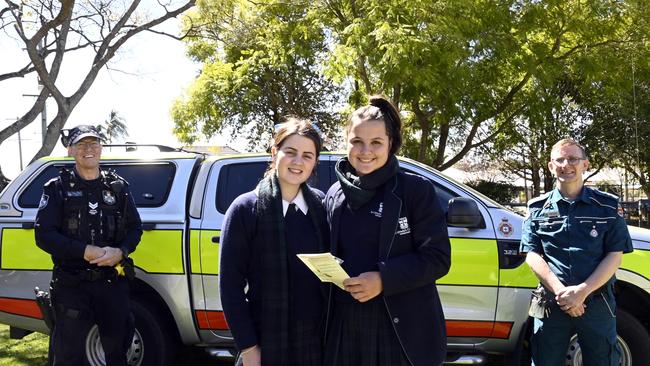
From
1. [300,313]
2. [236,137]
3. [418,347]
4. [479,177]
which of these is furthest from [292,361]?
[479,177]

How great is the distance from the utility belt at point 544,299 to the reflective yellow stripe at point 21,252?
3.58 meters

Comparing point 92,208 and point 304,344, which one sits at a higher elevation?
point 92,208

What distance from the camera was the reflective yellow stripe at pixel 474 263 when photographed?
422 centimetres

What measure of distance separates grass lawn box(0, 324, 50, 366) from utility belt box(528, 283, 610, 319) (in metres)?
4.38

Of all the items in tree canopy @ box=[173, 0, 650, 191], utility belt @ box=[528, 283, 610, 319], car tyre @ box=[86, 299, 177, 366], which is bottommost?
car tyre @ box=[86, 299, 177, 366]

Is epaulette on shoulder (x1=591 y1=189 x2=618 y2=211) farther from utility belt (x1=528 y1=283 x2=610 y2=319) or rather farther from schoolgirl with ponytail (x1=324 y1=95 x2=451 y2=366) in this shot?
schoolgirl with ponytail (x1=324 y1=95 x2=451 y2=366)

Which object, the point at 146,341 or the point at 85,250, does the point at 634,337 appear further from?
the point at 85,250

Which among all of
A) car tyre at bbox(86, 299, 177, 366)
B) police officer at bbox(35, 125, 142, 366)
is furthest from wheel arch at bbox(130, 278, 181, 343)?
police officer at bbox(35, 125, 142, 366)

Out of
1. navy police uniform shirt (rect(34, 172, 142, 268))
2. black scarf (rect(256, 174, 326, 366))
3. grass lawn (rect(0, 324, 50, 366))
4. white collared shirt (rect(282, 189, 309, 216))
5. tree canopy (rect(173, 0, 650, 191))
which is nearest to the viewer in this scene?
black scarf (rect(256, 174, 326, 366))

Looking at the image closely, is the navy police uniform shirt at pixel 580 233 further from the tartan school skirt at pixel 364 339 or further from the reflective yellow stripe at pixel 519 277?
the tartan school skirt at pixel 364 339

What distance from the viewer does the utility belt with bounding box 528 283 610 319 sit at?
333 cm

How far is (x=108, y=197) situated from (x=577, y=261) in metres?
3.00

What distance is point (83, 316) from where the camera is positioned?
3680 mm

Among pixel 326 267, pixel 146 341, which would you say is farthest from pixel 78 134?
pixel 326 267
